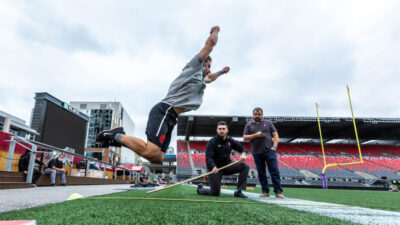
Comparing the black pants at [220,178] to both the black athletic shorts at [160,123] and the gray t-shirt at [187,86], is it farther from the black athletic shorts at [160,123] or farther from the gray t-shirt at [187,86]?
the gray t-shirt at [187,86]

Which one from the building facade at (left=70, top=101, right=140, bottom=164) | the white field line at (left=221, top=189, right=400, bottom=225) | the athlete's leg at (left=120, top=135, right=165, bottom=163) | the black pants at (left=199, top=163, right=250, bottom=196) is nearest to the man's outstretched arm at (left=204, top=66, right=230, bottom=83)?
the athlete's leg at (left=120, top=135, right=165, bottom=163)

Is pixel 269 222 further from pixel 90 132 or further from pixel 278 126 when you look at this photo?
pixel 90 132

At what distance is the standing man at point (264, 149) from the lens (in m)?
3.95

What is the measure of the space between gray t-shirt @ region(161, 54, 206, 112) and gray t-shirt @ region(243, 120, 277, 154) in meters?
1.60

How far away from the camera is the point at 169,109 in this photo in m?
2.94

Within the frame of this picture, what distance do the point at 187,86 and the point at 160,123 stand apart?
2.02 feet

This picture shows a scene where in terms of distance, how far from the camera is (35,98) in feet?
32.3

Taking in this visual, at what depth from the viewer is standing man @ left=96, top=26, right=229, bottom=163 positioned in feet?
8.99

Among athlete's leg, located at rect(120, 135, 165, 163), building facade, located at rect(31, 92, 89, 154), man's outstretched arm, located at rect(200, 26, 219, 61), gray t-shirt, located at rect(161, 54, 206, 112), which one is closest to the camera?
athlete's leg, located at rect(120, 135, 165, 163)

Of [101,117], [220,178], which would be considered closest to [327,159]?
[220,178]

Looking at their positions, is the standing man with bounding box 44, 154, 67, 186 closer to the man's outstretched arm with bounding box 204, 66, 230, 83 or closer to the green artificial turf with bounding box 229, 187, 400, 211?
the man's outstretched arm with bounding box 204, 66, 230, 83

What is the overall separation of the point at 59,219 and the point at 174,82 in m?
2.07

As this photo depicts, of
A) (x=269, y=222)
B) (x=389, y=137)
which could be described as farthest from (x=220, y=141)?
(x=389, y=137)

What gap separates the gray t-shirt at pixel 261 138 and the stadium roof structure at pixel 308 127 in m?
15.7
